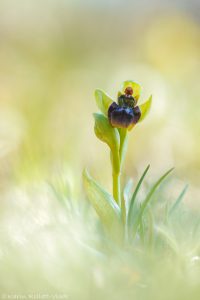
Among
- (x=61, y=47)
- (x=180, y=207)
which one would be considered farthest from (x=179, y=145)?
(x=61, y=47)

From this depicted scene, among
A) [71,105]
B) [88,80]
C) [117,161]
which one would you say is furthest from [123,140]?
[88,80]

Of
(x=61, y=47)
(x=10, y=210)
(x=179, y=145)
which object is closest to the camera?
(x=10, y=210)

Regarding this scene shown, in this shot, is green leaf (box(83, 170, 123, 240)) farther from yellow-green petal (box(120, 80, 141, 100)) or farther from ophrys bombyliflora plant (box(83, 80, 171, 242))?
yellow-green petal (box(120, 80, 141, 100))

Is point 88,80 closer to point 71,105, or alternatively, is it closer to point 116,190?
point 71,105

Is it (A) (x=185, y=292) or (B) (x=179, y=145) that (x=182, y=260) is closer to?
(A) (x=185, y=292)

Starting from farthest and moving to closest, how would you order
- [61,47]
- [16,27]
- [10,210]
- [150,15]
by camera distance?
[150,15] → [16,27] → [61,47] → [10,210]

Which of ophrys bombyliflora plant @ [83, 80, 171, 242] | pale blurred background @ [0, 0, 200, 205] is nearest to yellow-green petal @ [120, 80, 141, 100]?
ophrys bombyliflora plant @ [83, 80, 171, 242]

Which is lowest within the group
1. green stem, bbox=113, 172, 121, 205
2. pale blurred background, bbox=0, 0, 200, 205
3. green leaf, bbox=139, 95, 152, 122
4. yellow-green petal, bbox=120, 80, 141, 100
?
green stem, bbox=113, 172, 121, 205
